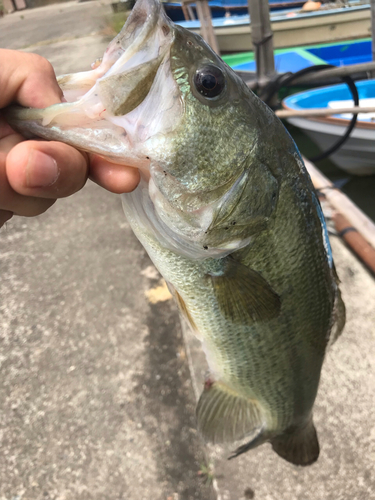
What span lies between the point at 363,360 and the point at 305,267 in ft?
3.79

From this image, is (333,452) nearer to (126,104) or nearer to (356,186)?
(126,104)

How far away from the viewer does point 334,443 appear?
1671mm

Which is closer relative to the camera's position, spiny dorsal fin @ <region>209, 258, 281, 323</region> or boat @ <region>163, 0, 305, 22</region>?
spiny dorsal fin @ <region>209, 258, 281, 323</region>

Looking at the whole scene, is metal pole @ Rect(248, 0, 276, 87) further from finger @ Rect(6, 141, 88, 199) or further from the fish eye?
finger @ Rect(6, 141, 88, 199)


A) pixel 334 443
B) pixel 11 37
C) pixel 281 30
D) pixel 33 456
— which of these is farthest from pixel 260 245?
pixel 11 37

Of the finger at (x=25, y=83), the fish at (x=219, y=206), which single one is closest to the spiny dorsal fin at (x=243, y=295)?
the fish at (x=219, y=206)

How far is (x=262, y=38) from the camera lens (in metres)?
3.46

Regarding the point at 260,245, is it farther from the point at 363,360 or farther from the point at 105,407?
the point at 105,407

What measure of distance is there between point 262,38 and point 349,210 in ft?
6.07

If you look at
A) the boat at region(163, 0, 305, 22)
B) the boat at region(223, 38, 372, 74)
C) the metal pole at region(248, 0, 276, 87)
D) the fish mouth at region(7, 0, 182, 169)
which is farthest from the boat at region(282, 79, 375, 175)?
the boat at region(163, 0, 305, 22)

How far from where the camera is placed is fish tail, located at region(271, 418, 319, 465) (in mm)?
1447

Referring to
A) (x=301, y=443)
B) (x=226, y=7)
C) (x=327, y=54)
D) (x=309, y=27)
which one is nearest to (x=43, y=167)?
(x=301, y=443)

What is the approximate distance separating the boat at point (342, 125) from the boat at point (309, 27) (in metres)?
3.20

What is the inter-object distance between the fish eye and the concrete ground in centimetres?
152
